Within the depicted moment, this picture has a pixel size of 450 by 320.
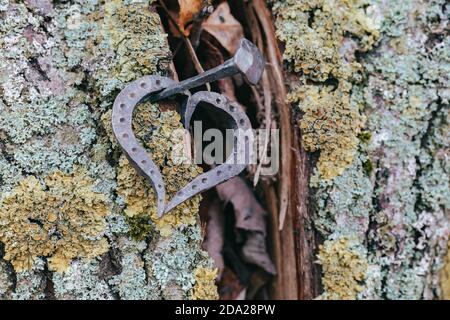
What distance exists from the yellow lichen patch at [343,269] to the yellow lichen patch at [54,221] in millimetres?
663

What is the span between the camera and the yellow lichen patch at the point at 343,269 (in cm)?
167

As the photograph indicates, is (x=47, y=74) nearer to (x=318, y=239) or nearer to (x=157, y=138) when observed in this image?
(x=157, y=138)

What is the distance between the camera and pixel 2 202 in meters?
1.47

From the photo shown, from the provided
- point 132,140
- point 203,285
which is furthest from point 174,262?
point 132,140

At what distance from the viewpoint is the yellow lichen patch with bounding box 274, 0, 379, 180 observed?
1678 millimetres

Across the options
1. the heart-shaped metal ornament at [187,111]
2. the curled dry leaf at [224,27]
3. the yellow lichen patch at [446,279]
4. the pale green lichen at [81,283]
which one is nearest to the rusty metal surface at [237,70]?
the heart-shaped metal ornament at [187,111]

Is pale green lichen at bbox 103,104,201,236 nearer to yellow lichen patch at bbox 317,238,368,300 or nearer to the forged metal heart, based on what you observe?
the forged metal heart

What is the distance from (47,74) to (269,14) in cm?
72

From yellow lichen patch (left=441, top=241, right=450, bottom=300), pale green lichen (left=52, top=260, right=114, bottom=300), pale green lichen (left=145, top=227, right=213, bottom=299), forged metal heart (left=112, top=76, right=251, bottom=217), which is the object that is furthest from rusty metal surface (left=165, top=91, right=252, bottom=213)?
yellow lichen patch (left=441, top=241, right=450, bottom=300)

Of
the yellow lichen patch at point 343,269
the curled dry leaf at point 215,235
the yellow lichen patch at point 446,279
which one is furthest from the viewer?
the curled dry leaf at point 215,235

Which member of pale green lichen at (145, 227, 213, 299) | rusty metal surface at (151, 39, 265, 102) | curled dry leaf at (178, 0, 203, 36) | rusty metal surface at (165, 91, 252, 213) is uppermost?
curled dry leaf at (178, 0, 203, 36)

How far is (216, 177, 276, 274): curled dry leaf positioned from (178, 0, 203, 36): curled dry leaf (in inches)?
22.3

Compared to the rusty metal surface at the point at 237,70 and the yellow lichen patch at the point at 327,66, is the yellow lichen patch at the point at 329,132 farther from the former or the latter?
the rusty metal surface at the point at 237,70
